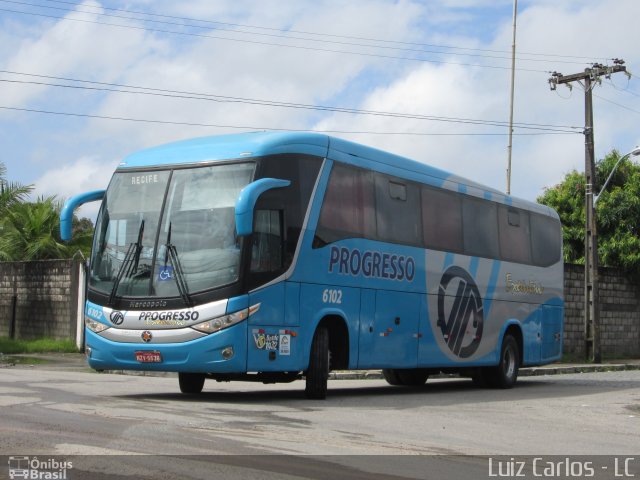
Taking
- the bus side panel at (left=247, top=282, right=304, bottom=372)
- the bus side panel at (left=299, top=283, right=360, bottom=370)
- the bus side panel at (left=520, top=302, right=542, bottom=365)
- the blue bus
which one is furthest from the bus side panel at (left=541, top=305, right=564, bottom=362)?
the bus side panel at (left=247, top=282, right=304, bottom=372)

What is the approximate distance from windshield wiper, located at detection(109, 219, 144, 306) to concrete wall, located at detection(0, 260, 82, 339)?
50.7 ft

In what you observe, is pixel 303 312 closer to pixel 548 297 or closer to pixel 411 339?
pixel 411 339

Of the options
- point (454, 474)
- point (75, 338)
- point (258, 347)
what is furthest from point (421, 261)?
point (75, 338)

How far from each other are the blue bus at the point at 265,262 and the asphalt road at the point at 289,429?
0.68m

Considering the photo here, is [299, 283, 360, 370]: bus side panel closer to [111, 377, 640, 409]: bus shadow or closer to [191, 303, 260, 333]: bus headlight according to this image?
[111, 377, 640, 409]: bus shadow

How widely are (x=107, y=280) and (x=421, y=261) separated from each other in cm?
564

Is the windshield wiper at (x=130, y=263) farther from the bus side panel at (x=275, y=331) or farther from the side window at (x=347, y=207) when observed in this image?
the side window at (x=347, y=207)

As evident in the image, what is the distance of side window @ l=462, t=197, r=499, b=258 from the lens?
19078 mm

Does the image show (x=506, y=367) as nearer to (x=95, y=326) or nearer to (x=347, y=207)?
(x=347, y=207)

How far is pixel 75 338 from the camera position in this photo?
95.6 ft

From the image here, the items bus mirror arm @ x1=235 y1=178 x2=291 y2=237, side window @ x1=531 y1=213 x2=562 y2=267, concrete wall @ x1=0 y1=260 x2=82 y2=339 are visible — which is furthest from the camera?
concrete wall @ x1=0 y1=260 x2=82 y2=339

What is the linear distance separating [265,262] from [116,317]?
2.12m

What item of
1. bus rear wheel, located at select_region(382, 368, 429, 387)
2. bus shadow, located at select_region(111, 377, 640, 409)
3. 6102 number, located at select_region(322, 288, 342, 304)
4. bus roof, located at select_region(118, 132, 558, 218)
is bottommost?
bus shadow, located at select_region(111, 377, 640, 409)

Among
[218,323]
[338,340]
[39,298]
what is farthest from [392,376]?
[39,298]
